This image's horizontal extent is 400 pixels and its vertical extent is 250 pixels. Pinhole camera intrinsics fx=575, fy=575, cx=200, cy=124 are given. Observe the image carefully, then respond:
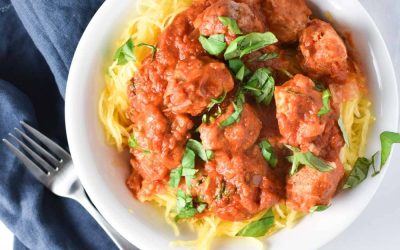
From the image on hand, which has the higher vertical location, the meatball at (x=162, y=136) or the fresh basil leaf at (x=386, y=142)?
the meatball at (x=162, y=136)

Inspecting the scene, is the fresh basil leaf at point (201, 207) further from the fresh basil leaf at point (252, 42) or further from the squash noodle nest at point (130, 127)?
the fresh basil leaf at point (252, 42)

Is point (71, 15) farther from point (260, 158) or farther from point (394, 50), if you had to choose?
point (394, 50)


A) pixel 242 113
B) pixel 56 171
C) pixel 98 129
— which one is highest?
pixel 242 113

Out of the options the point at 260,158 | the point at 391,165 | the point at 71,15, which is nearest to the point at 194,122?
the point at 260,158

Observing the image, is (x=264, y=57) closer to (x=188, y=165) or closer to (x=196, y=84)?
(x=196, y=84)

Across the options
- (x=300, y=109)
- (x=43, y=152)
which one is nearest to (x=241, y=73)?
(x=300, y=109)

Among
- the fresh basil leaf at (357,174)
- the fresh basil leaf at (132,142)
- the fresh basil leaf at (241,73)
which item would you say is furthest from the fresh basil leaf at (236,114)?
the fresh basil leaf at (357,174)

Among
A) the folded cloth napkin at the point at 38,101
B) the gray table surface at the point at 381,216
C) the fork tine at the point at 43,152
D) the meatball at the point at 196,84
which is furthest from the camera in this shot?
the gray table surface at the point at 381,216

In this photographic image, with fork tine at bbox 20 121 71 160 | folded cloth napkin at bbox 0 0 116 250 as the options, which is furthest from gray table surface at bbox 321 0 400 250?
fork tine at bbox 20 121 71 160
